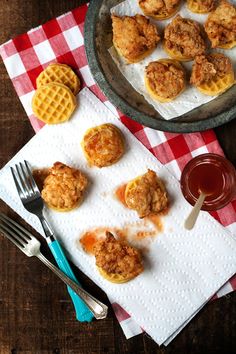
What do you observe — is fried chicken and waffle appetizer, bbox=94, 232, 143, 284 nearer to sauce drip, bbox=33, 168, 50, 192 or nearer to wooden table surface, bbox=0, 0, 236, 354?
wooden table surface, bbox=0, 0, 236, 354

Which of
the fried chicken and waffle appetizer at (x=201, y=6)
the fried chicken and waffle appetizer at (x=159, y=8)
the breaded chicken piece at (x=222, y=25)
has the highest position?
the fried chicken and waffle appetizer at (x=159, y=8)

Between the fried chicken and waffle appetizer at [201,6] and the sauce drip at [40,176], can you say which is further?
the sauce drip at [40,176]

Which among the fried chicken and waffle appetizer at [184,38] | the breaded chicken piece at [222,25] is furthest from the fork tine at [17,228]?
the breaded chicken piece at [222,25]

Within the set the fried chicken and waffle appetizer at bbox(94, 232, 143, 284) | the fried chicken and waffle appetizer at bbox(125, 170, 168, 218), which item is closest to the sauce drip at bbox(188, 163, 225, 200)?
the fried chicken and waffle appetizer at bbox(125, 170, 168, 218)

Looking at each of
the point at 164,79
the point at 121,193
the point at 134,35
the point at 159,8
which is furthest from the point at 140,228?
the point at 159,8

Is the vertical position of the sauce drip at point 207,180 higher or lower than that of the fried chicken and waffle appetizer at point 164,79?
lower

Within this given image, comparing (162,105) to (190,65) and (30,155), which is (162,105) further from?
(30,155)

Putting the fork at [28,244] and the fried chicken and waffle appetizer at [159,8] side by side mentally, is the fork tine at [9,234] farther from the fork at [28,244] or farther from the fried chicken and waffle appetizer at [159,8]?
the fried chicken and waffle appetizer at [159,8]
